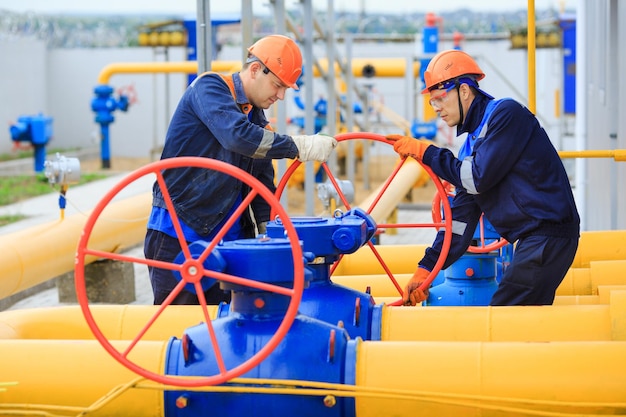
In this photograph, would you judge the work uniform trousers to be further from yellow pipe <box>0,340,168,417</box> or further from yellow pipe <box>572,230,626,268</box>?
yellow pipe <box>572,230,626,268</box>

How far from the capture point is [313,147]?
416cm

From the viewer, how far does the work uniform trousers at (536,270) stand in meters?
4.06

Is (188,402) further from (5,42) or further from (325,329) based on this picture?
(5,42)

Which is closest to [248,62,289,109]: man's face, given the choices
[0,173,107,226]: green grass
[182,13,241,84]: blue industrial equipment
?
[0,173,107,226]: green grass

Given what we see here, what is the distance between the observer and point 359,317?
383 cm

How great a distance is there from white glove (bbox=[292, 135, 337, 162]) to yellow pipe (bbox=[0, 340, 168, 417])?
3.74 ft

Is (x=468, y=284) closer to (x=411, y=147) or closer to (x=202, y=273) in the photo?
(x=411, y=147)

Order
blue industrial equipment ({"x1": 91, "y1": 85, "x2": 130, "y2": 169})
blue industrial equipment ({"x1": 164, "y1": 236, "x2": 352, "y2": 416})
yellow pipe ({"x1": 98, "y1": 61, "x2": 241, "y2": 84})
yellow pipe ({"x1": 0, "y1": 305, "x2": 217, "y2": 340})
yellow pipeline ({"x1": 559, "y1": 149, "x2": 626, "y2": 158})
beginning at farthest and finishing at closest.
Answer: blue industrial equipment ({"x1": 91, "y1": 85, "x2": 130, "y2": 169}), yellow pipe ({"x1": 98, "y1": 61, "x2": 241, "y2": 84}), yellow pipeline ({"x1": 559, "y1": 149, "x2": 626, "y2": 158}), yellow pipe ({"x1": 0, "y1": 305, "x2": 217, "y2": 340}), blue industrial equipment ({"x1": 164, "y1": 236, "x2": 352, "y2": 416})

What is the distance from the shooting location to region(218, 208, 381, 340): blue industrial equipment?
3.77 m

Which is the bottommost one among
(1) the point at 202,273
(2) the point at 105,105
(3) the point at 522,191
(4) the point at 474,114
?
(1) the point at 202,273

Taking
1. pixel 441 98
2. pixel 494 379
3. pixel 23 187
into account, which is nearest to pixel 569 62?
pixel 23 187

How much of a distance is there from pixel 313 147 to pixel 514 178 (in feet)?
2.51

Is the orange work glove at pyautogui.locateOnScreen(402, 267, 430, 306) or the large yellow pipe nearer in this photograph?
the large yellow pipe

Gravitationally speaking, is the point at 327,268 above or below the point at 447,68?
below
